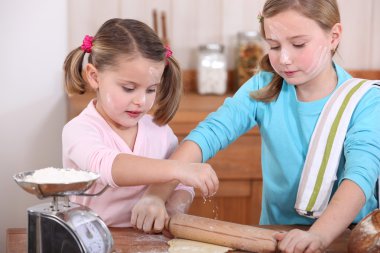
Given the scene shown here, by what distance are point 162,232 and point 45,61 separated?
1643 millimetres

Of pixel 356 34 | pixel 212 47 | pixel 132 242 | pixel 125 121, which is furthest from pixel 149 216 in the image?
pixel 356 34

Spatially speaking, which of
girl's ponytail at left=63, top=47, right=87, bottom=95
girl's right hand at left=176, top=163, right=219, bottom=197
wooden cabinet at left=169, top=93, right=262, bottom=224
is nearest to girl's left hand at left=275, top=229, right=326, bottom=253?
girl's right hand at left=176, top=163, right=219, bottom=197

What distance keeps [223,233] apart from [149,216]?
17 cm

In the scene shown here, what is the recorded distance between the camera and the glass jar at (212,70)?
292 cm

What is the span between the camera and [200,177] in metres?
1.34

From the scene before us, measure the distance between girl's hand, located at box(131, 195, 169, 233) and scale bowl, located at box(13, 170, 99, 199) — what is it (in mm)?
317

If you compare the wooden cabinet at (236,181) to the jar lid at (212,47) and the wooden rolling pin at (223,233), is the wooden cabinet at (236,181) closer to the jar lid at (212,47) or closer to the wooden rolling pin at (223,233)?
the jar lid at (212,47)

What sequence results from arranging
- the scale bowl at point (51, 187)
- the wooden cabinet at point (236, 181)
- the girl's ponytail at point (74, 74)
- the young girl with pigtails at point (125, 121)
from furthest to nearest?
the wooden cabinet at point (236, 181) < the girl's ponytail at point (74, 74) < the young girl with pigtails at point (125, 121) < the scale bowl at point (51, 187)

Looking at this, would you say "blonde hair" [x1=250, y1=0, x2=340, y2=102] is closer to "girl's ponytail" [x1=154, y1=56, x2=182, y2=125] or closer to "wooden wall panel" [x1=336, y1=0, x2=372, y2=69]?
"girl's ponytail" [x1=154, y1=56, x2=182, y2=125]

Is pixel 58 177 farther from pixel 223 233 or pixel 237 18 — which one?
pixel 237 18

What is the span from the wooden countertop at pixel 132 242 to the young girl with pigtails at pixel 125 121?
25mm

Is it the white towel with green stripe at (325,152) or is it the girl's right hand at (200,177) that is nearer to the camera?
the girl's right hand at (200,177)

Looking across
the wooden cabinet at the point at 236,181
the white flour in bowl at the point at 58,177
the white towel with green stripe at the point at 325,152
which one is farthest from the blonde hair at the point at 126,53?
the wooden cabinet at the point at 236,181

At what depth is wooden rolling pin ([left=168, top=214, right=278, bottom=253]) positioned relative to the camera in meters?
1.29
